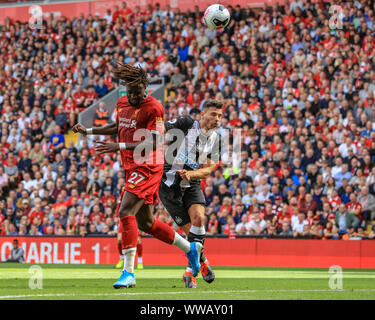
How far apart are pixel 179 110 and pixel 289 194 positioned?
5678mm

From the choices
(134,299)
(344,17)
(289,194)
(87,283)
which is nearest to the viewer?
(134,299)

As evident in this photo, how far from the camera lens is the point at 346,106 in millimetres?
21000

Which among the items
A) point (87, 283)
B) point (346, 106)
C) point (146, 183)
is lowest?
point (87, 283)

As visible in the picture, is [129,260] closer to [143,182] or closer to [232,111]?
[143,182]

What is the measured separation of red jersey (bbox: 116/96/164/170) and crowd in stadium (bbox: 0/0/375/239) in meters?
9.69

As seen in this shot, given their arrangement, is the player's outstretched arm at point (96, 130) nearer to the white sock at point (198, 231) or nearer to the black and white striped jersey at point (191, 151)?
the black and white striped jersey at point (191, 151)

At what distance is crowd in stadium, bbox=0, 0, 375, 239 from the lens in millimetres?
19500

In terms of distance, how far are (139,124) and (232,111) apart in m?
13.0

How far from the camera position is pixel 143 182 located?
940cm

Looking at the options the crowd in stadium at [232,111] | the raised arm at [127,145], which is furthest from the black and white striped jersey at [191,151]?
the crowd in stadium at [232,111]

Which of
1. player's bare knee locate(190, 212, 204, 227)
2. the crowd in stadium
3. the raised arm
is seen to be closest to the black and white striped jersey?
player's bare knee locate(190, 212, 204, 227)

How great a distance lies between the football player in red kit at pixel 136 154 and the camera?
931cm
